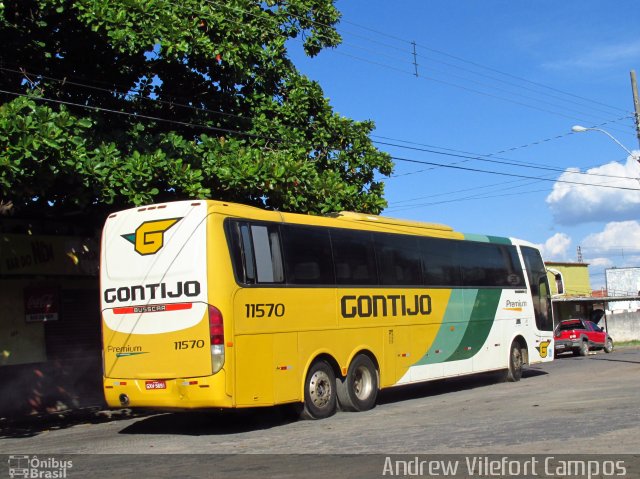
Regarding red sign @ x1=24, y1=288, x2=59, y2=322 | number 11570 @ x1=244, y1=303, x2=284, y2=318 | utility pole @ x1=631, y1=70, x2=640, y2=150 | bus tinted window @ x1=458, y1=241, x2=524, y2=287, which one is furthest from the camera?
utility pole @ x1=631, y1=70, x2=640, y2=150

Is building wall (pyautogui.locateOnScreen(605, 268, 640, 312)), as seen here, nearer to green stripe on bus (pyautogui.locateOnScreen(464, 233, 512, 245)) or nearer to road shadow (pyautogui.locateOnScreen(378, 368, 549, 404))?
road shadow (pyautogui.locateOnScreen(378, 368, 549, 404))

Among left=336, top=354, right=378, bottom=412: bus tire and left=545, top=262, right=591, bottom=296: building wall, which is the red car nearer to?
left=545, top=262, right=591, bottom=296: building wall

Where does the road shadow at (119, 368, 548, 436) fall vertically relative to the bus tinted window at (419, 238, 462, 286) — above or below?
below

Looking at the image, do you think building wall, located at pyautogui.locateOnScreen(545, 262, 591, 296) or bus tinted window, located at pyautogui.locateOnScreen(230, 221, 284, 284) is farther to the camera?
building wall, located at pyautogui.locateOnScreen(545, 262, 591, 296)

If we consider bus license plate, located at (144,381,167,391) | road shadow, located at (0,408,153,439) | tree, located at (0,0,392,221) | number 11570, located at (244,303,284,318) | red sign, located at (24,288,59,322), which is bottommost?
road shadow, located at (0,408,153,439)

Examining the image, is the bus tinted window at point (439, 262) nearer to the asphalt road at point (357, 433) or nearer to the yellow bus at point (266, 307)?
the yellow bus at point (266, 307)

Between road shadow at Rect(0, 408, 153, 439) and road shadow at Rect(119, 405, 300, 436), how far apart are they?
4.73 feet

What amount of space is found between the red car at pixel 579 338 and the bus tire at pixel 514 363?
48.1 ft

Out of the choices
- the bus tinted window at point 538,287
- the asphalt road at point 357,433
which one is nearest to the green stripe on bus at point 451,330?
the asphalt road at point 357,433

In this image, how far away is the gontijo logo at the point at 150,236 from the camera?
1191 centimetres

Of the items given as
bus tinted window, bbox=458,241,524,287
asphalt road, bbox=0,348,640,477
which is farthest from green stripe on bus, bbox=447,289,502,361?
asphalt road, bbox=0,348,640,477

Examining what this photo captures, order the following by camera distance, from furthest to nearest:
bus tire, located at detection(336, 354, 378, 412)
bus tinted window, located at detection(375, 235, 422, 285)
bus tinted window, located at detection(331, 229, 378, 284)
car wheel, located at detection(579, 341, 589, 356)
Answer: car wheel, located at detection(579, 341, 589, 356)
bus tinted window, located at detection(375, 235, 422, 285)
bus tinted window, located at detection(331, 229, 378, 284)
bus tire, located at detection(336, 354, 378, 412)

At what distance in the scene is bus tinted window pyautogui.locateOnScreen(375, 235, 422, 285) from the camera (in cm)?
1510

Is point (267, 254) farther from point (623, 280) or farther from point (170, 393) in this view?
point (623, 280)
